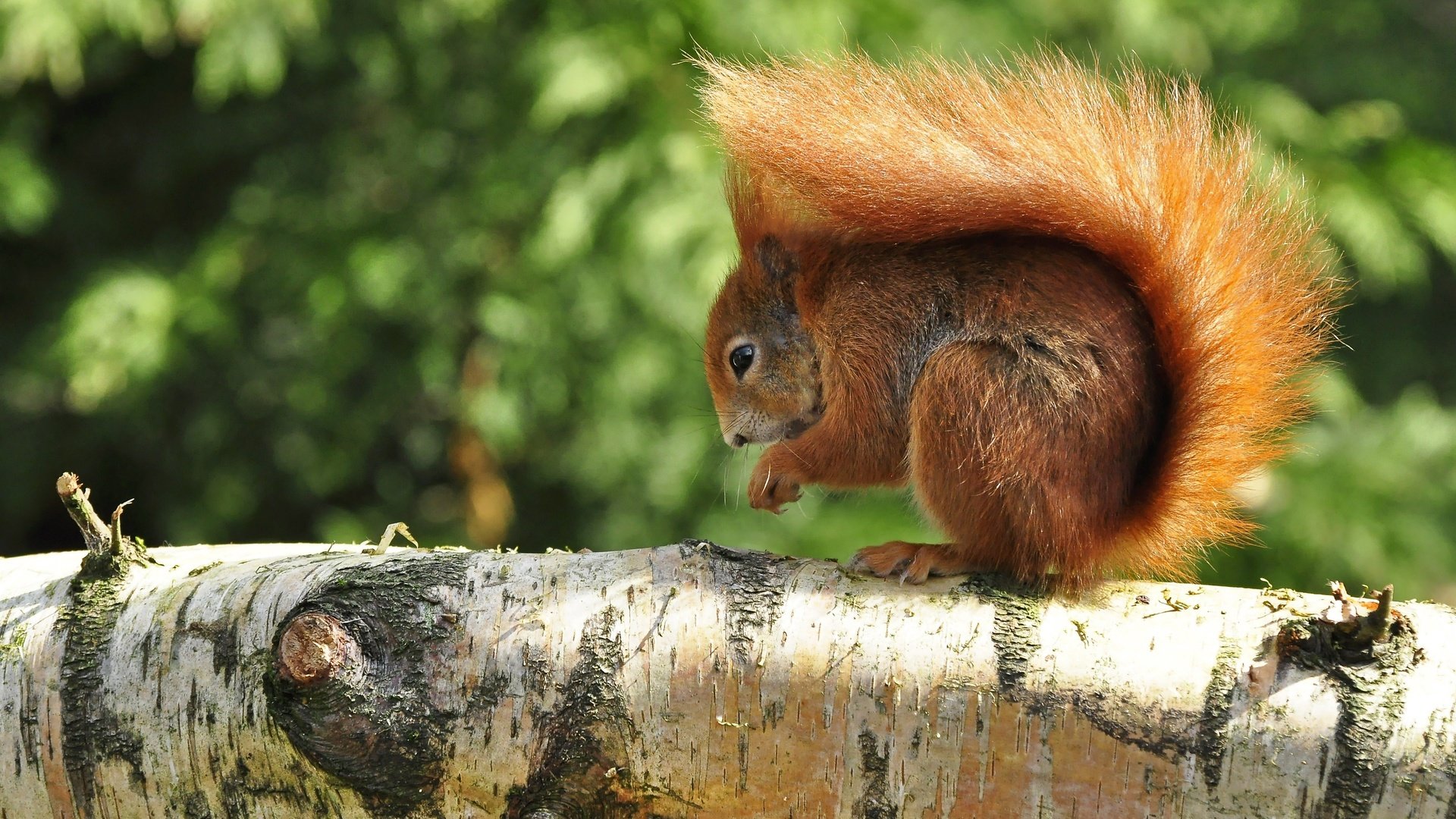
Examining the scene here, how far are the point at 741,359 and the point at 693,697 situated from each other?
65 centimetres

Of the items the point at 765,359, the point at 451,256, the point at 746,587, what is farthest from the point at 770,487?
the point at 451,256

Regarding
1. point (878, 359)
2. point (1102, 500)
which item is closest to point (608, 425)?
point (878, 359)

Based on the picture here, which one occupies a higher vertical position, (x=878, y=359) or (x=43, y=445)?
(x=878, y=359)

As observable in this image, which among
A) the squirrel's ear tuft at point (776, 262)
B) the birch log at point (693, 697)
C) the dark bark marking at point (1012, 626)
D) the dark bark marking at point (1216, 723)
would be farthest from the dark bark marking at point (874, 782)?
the squirrel's ear tuft at point (776, 262)

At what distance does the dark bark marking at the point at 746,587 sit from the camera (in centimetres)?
102

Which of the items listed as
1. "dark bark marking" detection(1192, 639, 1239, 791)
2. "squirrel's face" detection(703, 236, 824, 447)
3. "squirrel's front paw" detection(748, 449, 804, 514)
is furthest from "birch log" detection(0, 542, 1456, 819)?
"squirrel's face" detection(703, 236, 824, 447)

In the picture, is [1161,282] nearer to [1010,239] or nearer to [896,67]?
[1010,239]

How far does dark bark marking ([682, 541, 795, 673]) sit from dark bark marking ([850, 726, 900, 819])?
A: 0.11 metres

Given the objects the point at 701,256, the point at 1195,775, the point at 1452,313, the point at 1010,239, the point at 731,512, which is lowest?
the point at 1195,775

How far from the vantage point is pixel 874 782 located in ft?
3.19

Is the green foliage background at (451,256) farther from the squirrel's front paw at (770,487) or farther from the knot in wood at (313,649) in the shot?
the knot in wood at (313,649)

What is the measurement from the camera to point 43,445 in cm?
285

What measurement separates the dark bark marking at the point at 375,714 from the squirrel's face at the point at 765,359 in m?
0.62

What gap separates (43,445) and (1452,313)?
12.1 ft
